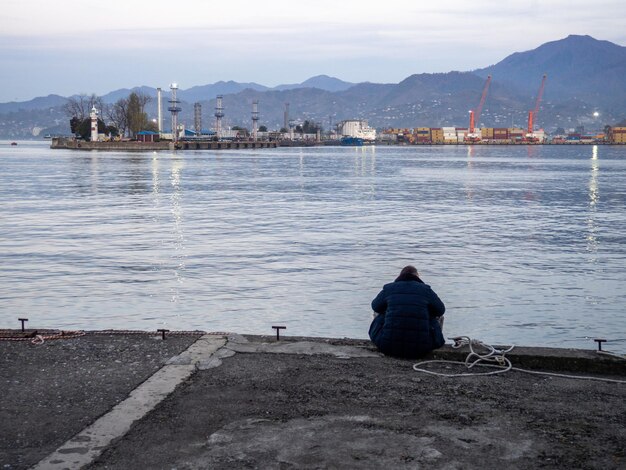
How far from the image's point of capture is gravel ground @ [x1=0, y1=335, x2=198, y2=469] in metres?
6.20

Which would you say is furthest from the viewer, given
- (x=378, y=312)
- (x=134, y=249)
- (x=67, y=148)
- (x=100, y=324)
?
(x=67, y=148)

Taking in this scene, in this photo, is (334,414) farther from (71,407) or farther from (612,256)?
(612,256)

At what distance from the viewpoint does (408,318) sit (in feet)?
27.6

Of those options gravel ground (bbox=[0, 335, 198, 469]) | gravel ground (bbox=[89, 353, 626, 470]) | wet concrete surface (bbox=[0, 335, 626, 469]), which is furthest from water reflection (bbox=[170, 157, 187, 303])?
gravel ground (bbox=[89, 353, 626, 470])

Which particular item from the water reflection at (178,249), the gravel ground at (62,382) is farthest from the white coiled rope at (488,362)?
the water reflection at (178,249)

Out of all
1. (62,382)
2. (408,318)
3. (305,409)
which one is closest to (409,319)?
(408,318)

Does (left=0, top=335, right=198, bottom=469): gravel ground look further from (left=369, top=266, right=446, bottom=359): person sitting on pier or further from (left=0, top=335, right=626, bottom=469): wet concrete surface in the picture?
(left=369, top=266, right=446, bottom=359): person sitting on pier

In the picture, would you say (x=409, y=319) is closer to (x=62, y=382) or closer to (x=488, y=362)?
(x=488, y=362)

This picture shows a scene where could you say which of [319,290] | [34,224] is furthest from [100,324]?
[34,224]

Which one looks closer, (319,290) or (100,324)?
(100,324)

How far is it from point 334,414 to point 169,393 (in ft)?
5.20

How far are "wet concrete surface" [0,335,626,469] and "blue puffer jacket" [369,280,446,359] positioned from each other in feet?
0.62

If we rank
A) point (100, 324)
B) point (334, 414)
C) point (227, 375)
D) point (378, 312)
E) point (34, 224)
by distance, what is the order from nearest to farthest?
point (334, 414) → point (227, 375) → point (378, 312) → point (100, 324) → point (34, 224)

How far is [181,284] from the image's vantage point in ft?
56.1
